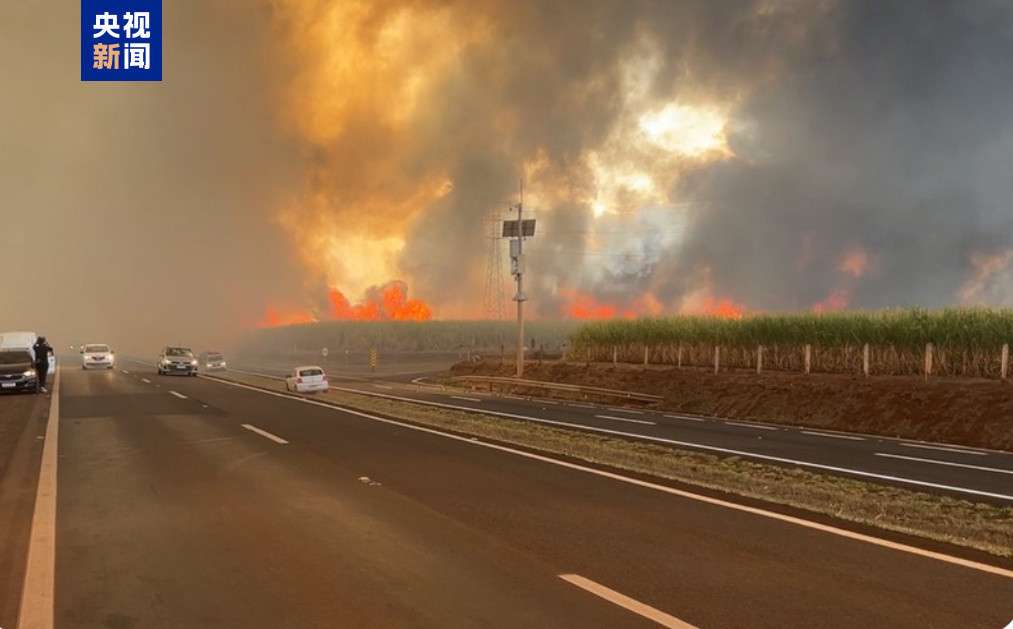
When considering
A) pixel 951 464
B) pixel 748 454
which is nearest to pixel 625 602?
pixel 748 454

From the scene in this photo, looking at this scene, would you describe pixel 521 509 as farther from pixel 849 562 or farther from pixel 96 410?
pixel 96 410

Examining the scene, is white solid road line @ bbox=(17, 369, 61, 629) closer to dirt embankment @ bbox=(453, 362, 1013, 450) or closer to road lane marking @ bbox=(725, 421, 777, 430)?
road lane marking @ bbox=(725, 421, 777, 430)

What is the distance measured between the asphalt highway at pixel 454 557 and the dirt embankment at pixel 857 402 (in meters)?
14.3

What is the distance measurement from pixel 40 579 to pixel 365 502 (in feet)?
13.3

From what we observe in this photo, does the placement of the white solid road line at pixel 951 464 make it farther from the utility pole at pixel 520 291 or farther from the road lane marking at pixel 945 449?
the utility pole at pixel 520 291

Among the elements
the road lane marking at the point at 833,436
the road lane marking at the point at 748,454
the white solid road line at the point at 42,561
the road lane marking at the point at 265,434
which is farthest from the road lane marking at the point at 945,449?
the white solid road line at the point at 42,561

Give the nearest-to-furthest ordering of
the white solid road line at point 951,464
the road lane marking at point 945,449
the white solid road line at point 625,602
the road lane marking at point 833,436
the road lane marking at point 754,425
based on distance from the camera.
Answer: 1. the white solid road line at point 625,602
2. the white solid road line at point 951,464
3. the road lane marking at point 945,449
4. the road lane marking at point 833,436
5. the road lane marking at point 754,425

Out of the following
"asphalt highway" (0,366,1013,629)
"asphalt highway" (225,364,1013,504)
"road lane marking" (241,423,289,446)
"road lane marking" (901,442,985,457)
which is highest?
"asphalt highway" (0,366,1013,629)

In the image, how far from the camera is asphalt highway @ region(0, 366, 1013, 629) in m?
5.88

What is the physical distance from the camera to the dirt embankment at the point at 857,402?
22156 mm

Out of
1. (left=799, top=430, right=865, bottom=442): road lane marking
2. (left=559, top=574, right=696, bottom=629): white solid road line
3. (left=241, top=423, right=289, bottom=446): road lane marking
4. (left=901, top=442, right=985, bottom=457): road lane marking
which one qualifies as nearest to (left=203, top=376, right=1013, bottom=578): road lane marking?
(left=559, top=574, right=696, bottom=629): white solid road line

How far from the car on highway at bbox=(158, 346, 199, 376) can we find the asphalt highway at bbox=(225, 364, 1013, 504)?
24.8 m

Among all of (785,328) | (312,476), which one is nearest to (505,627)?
(312,476)

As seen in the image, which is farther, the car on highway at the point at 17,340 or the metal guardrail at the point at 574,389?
the car on highway at the point at 17,340
